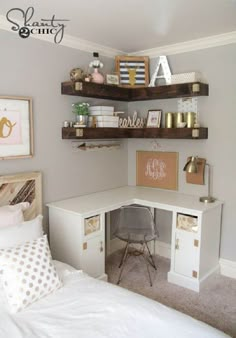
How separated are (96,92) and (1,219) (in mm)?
1464

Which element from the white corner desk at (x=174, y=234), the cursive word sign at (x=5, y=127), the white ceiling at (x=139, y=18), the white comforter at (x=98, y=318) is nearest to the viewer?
the white comforter at (x=98, y=318)

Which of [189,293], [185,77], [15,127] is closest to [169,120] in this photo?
[185,77]

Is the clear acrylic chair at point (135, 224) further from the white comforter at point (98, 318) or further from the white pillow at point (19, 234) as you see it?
the white comforter at point (98, 318)

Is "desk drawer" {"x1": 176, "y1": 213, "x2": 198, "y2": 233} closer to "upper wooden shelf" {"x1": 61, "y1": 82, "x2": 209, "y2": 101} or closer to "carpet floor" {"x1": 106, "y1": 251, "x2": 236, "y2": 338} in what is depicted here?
"carpet floor" {"x1": 106, "y1": 251, "x2": 236, "y2": 338}

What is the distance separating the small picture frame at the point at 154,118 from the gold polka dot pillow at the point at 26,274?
1926 mm

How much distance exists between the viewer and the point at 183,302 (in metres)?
2.56

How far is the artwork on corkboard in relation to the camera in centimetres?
336

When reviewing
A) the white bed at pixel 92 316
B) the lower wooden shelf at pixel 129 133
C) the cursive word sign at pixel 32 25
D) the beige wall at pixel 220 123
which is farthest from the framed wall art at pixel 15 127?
the beige wall at pixel 220 123

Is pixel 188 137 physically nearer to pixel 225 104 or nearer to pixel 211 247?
pixel 225 104

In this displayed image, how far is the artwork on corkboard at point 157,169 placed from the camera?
3.36m

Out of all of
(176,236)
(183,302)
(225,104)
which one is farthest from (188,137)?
(183,302)

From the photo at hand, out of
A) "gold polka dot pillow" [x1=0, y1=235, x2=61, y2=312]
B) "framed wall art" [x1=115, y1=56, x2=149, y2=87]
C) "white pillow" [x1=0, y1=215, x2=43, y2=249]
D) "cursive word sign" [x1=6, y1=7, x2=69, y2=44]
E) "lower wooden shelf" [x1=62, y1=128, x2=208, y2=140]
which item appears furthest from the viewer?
"framed wall art" [x1=115, y1=56, x2=149, y2=87]

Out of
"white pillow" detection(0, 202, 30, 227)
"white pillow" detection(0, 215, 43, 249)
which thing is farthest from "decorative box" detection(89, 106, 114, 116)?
"white pillow" detection(0, 215, 43, 249)

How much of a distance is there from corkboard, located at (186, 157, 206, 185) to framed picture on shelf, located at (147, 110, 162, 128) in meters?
0.60
